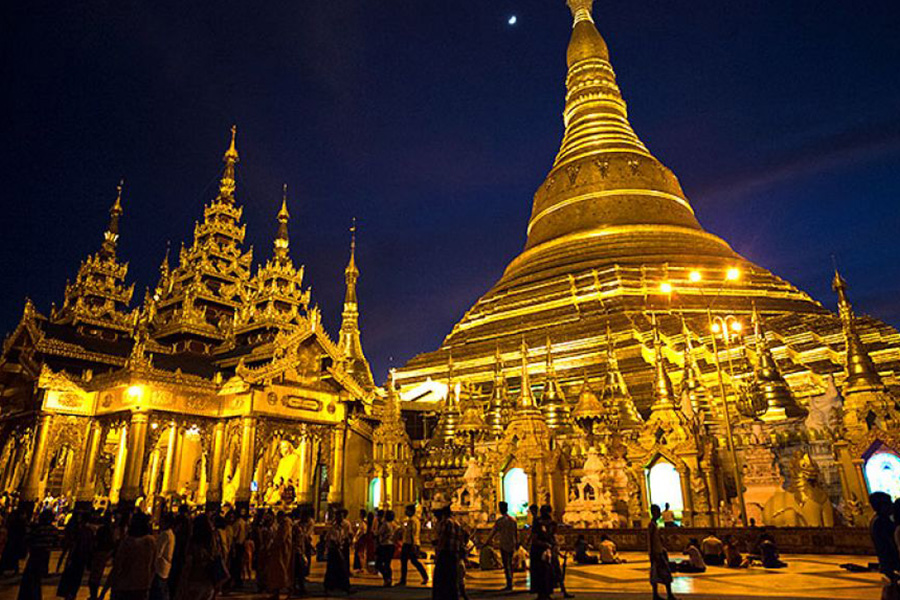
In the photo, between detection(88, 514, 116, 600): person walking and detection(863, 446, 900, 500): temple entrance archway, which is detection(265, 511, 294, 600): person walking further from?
detection(863, 446, 900, 500): temple entrance archway

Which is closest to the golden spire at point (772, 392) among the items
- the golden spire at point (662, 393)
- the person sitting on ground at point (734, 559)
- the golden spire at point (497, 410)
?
the golden spire at point (662, 393)

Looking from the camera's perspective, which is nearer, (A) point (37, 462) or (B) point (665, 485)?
(B) point (665, 485)

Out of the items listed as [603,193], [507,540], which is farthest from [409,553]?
[603,193]

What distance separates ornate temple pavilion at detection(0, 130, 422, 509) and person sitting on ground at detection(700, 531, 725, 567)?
10486 millimetres

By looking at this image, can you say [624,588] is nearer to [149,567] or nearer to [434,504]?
[149,567]

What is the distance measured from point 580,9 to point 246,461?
41738 millimetres

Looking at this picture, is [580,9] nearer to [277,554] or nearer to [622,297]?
[622,297]

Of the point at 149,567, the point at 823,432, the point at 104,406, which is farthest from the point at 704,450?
the point at 104,406

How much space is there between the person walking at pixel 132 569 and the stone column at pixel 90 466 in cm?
1264

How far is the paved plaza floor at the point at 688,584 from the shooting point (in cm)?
653

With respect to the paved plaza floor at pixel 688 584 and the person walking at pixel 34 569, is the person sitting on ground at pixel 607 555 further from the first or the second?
the person walking at pixel 34 569

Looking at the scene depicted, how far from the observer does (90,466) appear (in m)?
15.3

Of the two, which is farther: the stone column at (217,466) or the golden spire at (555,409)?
the golden spire at (555,409)

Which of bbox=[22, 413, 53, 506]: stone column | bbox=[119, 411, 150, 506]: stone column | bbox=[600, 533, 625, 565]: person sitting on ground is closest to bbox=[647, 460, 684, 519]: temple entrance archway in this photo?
bbox=[600, 533, 625, 565]: person sitting on ground
